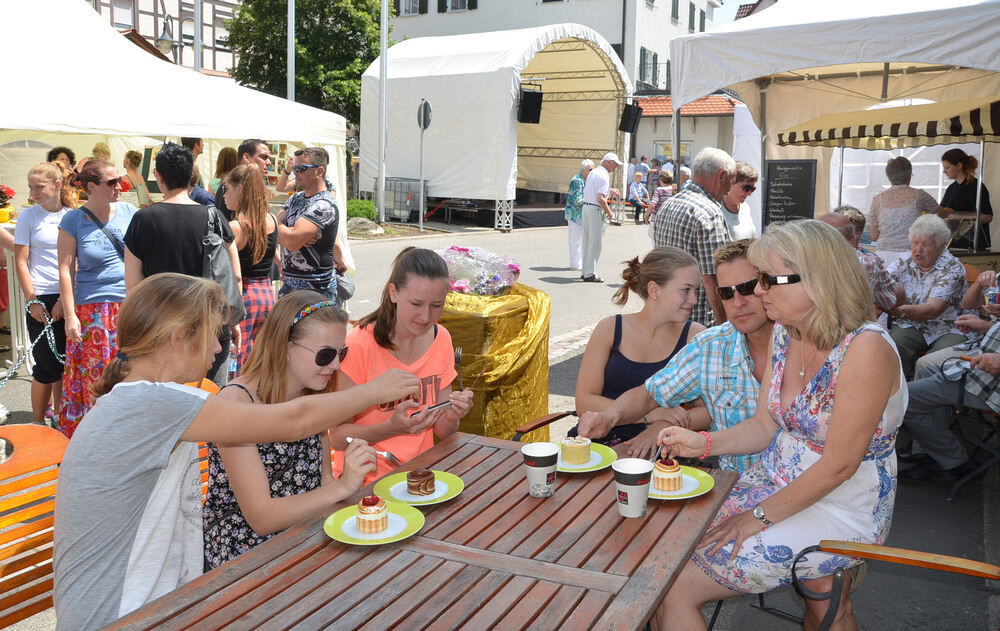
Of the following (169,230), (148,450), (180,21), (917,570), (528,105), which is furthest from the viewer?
(180,21)

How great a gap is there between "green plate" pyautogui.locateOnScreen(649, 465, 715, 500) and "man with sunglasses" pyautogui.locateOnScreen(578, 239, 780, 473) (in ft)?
1.79

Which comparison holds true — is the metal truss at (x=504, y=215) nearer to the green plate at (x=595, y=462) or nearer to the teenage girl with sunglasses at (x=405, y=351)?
the teenage girl with sunglasses at (x=405, y=351)

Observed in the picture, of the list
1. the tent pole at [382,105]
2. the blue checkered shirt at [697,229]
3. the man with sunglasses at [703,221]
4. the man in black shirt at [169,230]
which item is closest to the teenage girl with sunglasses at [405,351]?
the man in black shirt at [169,230]

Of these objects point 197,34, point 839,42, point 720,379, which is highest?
point 197,34

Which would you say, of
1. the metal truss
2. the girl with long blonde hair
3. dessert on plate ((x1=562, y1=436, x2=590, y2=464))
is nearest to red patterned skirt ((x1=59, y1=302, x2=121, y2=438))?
the girl with long blonde hair

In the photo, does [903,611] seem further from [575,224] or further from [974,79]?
[575,224]

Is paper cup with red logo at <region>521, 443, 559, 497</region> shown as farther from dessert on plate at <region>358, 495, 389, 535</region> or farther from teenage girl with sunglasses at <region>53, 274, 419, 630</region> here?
teenage girl with sunglasses at <region>53, 274, 419, 630</region>

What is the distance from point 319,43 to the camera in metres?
29.9

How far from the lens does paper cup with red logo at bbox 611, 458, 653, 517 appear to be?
2391 mm

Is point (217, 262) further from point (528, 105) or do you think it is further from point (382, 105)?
point (528, 105)

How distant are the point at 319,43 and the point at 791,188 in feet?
76.1

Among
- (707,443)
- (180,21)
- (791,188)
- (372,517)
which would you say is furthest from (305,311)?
(180,21)

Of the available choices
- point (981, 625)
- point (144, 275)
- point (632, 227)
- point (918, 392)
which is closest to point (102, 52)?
point (144, 275)

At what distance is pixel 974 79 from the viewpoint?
29.2ft
